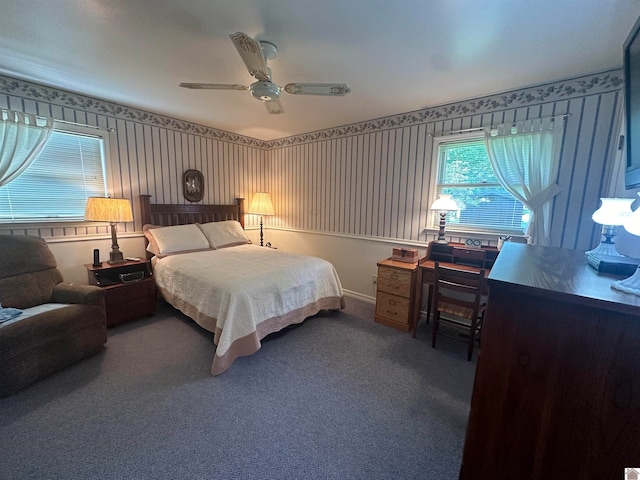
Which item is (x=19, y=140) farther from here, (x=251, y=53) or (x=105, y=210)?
(x=251, y=53)

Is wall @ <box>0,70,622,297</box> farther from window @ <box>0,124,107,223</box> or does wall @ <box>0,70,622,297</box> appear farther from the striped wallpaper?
window @ <box>0,124,107,223</box>

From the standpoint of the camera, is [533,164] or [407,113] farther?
[407,113]

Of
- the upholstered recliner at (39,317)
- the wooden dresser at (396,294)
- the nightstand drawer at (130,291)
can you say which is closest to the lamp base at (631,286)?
the wooden dresser at (396,294)

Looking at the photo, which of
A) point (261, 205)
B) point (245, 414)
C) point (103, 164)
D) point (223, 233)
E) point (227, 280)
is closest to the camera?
point (245, 414)

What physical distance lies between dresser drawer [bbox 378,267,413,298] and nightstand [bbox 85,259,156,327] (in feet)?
8.74

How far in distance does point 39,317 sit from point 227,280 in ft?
4.46

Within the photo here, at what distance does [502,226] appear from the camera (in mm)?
2729

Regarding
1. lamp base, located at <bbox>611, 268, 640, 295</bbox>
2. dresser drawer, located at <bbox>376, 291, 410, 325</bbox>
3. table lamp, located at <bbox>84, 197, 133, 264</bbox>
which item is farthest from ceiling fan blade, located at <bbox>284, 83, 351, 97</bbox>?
table lamp, located at <bbox>84, 197, 133, 264</bbox>

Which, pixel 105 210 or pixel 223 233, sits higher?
pixel 105 210

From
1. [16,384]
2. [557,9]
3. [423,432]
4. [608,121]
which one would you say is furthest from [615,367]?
[16,384]

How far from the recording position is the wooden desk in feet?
8.47

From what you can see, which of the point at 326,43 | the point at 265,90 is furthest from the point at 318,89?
the point at 265,90

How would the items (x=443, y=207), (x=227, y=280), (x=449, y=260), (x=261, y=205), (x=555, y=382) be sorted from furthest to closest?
(x=261, y=205) → (x=449, y=260) → (x=443, y=207) → (x=227, y=280) → (x=555, y=382)

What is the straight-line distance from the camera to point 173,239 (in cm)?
329
